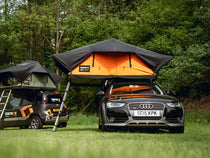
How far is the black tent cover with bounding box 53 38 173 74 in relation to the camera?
10.5m

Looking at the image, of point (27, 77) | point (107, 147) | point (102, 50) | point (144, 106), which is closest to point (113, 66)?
point (102, 50)

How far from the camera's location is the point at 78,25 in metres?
30.0

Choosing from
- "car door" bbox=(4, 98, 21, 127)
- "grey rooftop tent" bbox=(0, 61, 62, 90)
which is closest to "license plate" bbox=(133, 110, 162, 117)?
"grey rooftop tent" bbox=(0, 61, 62, 90)

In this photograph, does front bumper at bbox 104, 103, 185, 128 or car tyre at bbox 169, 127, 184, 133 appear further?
car tyre at bbox 169, 127, 184, 133

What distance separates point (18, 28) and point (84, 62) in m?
22.5

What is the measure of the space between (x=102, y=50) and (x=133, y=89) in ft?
5.46

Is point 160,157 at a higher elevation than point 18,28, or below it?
below

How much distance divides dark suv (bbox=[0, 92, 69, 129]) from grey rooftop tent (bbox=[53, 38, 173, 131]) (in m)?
4.05

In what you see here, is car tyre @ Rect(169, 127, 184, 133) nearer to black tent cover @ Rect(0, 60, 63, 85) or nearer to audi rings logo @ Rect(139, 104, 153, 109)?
audi rings logo @ Rect(139, 104, 153, 109)

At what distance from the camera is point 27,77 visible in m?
15.1

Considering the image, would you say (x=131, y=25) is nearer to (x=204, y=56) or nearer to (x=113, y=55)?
(x=204, y=56)

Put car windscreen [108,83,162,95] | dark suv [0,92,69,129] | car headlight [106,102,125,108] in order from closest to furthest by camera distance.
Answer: car headlight [106,102,125,108]
car windscreen [108,83,162,95]
dark suv [0,92,69,129]

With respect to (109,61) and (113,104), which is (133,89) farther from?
(109,61)

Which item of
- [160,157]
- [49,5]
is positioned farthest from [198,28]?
[160,157]
